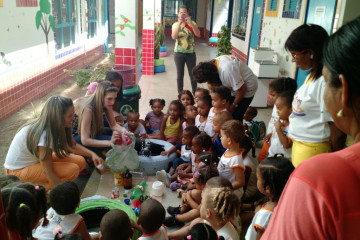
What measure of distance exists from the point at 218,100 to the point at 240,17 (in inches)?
270

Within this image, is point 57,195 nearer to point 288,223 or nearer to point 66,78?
point 288,223

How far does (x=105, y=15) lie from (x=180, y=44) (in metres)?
7.37

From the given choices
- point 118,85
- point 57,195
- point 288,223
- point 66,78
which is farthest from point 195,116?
point 66,78

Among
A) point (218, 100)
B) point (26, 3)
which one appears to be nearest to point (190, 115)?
point (218, 100)

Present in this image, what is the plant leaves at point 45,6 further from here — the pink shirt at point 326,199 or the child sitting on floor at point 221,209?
the pink shirt at point 326,199

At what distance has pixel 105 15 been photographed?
12.7m

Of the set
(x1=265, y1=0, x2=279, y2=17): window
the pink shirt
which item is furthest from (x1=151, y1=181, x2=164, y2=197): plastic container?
(x1=265, y1=0, x2=279, y2=17): window

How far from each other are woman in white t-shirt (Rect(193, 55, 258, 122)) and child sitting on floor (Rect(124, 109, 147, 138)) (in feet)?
3.33

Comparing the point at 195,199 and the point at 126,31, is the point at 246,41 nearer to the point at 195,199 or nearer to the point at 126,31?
the point at 126,31

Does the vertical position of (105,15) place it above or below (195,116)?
above

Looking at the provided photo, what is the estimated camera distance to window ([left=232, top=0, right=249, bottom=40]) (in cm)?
892

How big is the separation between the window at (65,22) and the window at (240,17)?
15.4 ft

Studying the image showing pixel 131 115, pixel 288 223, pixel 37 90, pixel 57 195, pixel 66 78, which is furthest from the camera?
pixel 66 78

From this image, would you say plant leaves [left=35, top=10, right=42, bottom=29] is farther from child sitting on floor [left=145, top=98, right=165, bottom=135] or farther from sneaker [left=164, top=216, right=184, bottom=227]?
sneaker [left=164, top=216, right=184, bottom=227]
